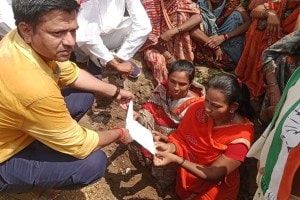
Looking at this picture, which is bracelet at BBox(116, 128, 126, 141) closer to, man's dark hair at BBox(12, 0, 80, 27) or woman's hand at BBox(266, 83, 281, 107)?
man's dark hair at BBox(12, 0, 80, 27)

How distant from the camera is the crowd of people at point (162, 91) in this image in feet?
7.14

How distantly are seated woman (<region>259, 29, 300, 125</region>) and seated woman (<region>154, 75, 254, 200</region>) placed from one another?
52cm

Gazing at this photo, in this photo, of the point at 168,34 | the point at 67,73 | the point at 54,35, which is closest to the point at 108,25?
the point at 168,34

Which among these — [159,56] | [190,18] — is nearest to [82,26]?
[159,56]

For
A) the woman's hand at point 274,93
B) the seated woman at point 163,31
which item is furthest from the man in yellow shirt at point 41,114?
the seated woman at point 163,31

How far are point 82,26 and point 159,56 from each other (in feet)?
2.65

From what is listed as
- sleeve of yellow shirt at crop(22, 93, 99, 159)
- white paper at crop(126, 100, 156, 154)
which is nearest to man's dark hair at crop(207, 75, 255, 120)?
white paper at crop(126, 100, 156, 154)

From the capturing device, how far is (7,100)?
2.23 m

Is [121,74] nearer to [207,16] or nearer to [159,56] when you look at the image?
[159,56]

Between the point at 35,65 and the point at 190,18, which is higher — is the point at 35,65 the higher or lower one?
the higher one

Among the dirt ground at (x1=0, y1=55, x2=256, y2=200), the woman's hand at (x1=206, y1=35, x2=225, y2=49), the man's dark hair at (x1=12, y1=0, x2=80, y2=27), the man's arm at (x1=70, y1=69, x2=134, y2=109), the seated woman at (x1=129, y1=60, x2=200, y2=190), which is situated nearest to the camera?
the man's dark hair at (x1=12, y1=0, x2=80, y2=27)

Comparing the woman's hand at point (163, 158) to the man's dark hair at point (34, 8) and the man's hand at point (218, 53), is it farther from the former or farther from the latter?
the man's hand at point (218, 53)

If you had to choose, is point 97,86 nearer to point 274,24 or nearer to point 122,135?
point 122,135

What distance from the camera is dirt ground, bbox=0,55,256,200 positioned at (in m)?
3.21
